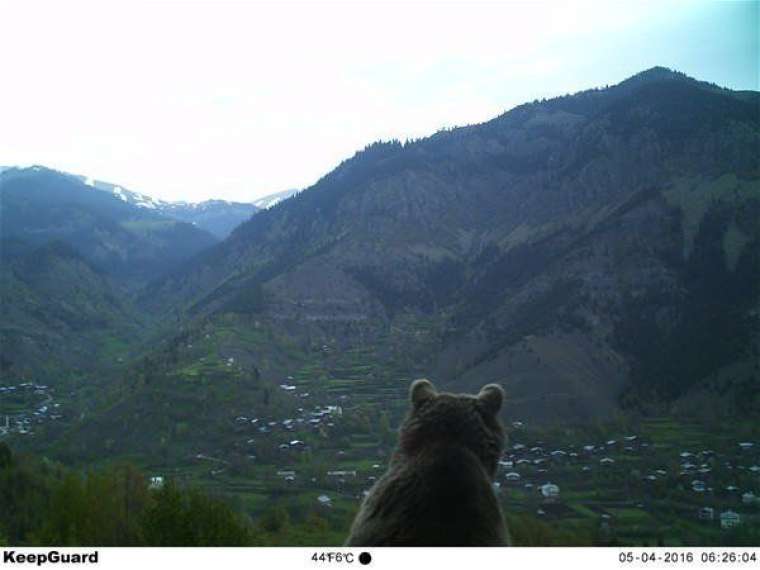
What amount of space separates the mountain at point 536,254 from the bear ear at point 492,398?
58841mm

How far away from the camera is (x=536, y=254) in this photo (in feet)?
377

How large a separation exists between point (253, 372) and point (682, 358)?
49320 millimetres

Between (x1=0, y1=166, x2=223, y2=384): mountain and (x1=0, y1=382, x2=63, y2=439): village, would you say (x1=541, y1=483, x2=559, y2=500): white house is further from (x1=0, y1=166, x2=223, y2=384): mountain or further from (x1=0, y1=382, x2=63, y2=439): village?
(x1=0, y1=166, x2=223, y2=384): mountain

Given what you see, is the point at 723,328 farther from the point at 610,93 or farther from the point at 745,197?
the point at 610,93

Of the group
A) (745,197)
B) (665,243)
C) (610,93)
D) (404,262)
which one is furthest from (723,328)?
(610,93)

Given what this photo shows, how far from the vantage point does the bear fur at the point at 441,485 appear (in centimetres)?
349

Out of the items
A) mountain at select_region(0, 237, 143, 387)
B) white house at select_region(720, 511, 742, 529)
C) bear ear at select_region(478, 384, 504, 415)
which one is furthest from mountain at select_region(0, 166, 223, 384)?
bear ear at select_region(478, 384, 504, 415)

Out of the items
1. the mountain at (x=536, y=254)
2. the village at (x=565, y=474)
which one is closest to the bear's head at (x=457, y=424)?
the village at (x=565, y=474)

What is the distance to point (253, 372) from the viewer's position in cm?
7800

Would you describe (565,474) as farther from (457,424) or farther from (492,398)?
(457,424)

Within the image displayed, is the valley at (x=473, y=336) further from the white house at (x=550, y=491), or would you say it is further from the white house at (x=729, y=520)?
the white house at (x=550, y=491)

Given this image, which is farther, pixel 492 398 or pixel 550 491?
pixel 550 491

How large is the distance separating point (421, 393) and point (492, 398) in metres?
0.44

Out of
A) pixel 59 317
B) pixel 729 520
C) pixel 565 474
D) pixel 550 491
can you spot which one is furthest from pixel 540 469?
pixel 59 317
